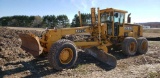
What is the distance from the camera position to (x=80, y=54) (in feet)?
40.9

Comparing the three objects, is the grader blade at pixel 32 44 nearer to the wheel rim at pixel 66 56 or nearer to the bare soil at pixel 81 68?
the bare soil at pixel 81 68

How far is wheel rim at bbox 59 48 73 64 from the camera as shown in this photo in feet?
30.0

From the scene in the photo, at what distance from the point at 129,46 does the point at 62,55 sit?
516 cm

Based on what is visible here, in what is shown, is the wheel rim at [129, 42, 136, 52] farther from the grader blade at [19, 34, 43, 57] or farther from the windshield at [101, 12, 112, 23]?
the grader blade at [19, 34, 43, 57]

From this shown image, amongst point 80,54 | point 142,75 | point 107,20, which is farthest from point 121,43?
point 142,75

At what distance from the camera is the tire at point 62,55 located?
8742 millimetres

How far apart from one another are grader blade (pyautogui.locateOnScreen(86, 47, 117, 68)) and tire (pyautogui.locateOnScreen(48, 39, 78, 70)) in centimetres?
194

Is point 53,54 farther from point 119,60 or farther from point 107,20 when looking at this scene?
point 107,20

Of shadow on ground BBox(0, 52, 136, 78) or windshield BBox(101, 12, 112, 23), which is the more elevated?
windshield BBox(101, 12, 112, 23)

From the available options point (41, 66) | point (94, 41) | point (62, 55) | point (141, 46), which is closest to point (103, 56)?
point (94, 41)

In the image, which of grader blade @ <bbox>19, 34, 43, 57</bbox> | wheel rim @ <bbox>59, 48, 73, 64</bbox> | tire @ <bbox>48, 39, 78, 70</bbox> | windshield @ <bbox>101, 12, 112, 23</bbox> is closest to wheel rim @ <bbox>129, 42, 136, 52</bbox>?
windshield @ <bbox>101, 12, 112, 23</bbox>

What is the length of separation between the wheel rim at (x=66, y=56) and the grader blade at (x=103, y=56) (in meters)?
2.10

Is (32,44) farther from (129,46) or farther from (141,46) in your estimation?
(141,46)

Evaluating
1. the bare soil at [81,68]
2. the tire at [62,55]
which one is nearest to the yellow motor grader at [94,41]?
the tire at [62,55]
